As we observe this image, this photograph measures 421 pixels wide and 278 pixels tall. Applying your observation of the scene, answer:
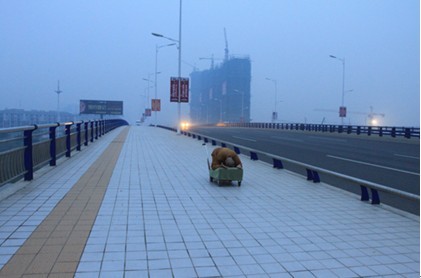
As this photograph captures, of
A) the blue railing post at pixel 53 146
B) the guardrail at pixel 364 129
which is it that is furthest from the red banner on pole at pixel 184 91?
the blue railing post at pixel 53 146

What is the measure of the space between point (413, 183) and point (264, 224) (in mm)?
6734

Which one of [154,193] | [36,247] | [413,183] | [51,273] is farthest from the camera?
[413,183]

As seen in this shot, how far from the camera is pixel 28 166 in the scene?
352 inches

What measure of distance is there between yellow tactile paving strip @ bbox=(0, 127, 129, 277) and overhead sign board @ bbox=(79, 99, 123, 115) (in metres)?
67.2

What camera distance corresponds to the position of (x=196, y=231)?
5926 millimetres

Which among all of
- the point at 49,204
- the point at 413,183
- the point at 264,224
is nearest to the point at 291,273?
the point at 264,224

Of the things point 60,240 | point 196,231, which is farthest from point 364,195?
point 60,240

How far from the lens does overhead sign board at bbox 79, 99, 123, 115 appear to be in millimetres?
72919

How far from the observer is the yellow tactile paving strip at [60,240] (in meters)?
4.29

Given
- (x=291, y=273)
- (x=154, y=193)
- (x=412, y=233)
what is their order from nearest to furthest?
(x=291, y=273) < (x=412, y=233) < (x=154, y=193)

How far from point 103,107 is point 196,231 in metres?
71.2

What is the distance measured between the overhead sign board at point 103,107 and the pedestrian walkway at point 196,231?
65476mm

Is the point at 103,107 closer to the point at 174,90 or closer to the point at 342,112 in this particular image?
the point at 342,112

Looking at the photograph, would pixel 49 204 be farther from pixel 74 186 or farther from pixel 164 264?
pixel 164 264
